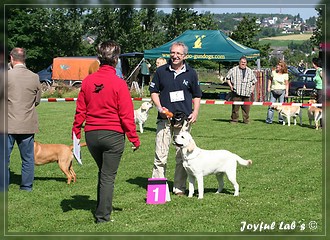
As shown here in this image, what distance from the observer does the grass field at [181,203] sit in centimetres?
575

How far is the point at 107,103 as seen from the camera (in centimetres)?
559

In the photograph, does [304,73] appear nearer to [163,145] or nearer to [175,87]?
[163,145]

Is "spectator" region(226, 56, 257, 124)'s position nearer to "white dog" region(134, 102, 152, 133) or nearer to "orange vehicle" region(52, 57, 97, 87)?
"white dog" region(134, 102, 152, 133)

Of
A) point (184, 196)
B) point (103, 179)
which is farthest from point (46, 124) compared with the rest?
point (103, 179)

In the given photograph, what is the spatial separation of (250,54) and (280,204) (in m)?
19.1

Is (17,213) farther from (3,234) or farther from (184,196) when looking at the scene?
(184,196)

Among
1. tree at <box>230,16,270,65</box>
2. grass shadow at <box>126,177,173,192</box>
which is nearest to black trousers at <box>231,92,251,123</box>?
grass shadow at <box>126,177,173,192</box>

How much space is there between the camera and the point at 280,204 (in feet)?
22.1

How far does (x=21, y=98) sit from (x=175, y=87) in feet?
6.17

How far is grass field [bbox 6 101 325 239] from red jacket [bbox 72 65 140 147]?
3.27 ft

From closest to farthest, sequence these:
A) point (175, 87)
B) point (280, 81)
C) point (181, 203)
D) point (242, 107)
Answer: point (181, 203) → point (175, 87) → point (280, 81) → point (242, 107)

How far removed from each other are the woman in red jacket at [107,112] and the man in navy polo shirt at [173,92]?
3.97 feet

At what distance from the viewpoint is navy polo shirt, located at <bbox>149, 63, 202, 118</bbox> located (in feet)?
22.6

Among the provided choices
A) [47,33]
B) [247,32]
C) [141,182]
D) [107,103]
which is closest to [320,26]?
[141,182]
